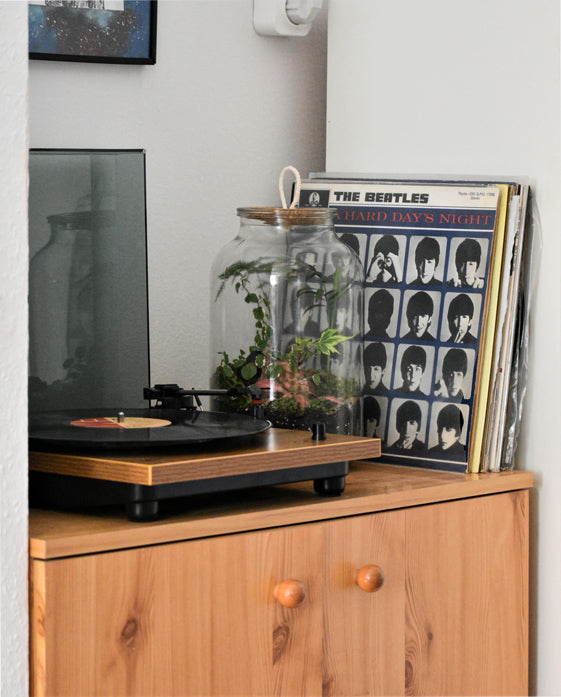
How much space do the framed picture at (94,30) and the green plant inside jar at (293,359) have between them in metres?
0.37

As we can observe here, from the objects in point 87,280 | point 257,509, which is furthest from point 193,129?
point 257,509

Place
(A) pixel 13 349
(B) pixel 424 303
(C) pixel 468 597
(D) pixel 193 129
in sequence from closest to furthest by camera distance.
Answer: (A) pixel 13 349 → (C) pixel 468 597 → (B) pixel 424 303 → (D) pixel 193 129

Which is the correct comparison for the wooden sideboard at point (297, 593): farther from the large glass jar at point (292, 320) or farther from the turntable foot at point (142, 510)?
the large glass jar at point (292, 320)

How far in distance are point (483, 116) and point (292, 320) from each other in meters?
0.38

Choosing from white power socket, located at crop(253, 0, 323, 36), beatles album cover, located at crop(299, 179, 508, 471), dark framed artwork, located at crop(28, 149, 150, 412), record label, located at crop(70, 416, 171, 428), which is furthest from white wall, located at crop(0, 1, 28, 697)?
white power socket, located at crop(253, 0, 323, 36)

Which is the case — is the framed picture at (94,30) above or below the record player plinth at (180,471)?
above

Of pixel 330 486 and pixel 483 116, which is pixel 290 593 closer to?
pixel 330 486

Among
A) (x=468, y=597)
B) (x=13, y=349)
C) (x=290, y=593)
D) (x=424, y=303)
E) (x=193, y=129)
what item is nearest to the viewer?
(x=13, y=349)

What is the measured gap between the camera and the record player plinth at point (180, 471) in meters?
0.89

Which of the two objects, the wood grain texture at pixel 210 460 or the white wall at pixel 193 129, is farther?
the white wall at pixel 193 129

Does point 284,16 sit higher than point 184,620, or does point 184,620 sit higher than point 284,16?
point 284,16

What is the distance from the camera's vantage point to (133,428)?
993 mm

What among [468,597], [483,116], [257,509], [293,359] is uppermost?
[483,116]

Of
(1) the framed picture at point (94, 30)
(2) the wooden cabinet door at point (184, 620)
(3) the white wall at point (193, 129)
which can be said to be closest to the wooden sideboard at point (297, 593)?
(2) the wooden cabinet door at point (184, 620)
